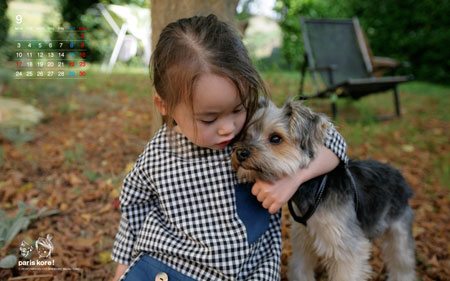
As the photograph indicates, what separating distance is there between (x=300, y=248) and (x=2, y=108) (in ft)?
19.7

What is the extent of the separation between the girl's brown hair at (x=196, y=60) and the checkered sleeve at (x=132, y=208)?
541mm

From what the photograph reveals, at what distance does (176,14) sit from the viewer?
3324mm

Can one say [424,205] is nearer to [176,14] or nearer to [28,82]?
[176,14]

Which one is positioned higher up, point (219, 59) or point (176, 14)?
point (176, 14)

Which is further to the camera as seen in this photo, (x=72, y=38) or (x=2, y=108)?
(x=2, y=108)

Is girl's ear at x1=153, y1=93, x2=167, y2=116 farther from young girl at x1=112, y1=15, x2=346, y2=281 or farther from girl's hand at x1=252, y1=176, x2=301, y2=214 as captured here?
girl's hand at x1=252, y1=176, x2=301, y2=214

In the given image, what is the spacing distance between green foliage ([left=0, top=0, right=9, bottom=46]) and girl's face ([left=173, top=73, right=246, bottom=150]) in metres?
3.84

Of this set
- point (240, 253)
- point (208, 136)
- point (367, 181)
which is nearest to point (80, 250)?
point (240, 253)

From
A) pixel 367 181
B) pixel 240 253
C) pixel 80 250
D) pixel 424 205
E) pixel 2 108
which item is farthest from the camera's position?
pixel 2 108

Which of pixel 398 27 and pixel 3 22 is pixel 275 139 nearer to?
pixel 3 22

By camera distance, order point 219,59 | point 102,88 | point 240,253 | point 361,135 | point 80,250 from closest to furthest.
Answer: point 219,59, point 240,253, point 80,250, point 361,135, point 102,88

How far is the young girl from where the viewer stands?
76.7 inches

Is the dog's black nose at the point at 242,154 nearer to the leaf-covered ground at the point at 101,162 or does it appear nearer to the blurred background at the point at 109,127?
the blurred background at the point at 109,127
